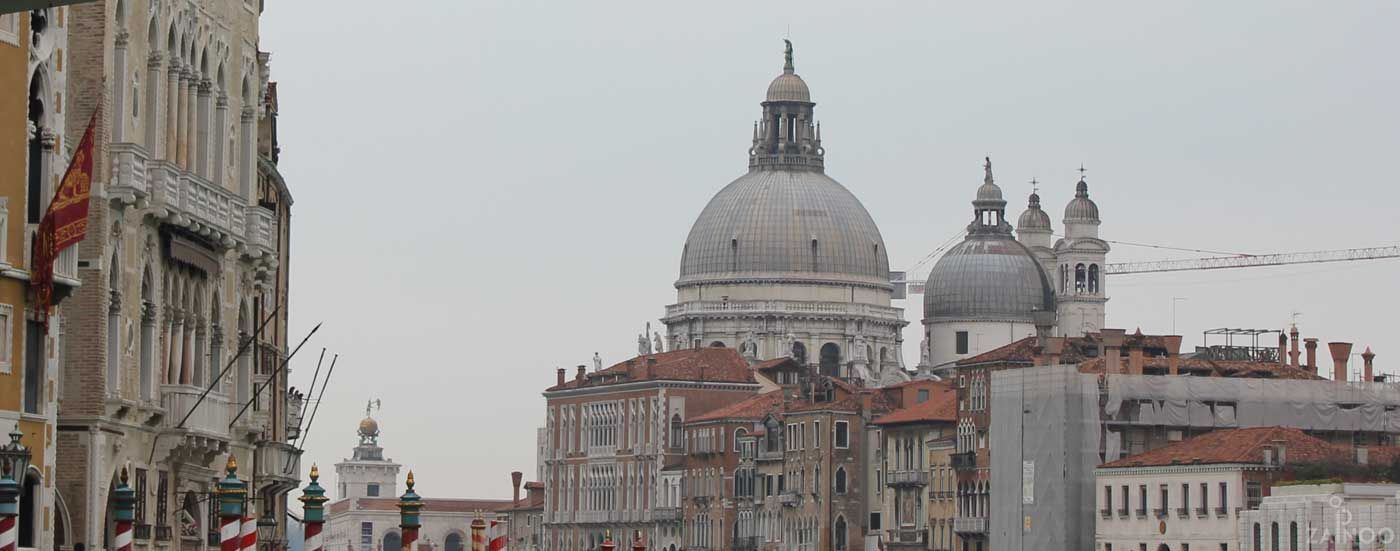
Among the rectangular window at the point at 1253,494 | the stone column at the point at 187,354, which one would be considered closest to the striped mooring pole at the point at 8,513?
the stone column at the point at 187,354

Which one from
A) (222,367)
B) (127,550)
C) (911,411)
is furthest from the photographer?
(911,411)

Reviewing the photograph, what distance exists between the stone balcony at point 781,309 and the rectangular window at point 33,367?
12944cm

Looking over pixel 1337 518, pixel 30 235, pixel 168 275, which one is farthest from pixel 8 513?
pixel 1337 518

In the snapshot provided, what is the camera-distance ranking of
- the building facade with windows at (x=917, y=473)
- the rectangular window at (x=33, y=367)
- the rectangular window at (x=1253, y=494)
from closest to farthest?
the rectangular window at (x=33, y=367) → the rectangular window at (x=1253, y=494) → the building facade with windows at (x=917, y=473)

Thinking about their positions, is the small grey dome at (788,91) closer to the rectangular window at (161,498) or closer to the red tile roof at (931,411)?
the red tile roof at (931,411)

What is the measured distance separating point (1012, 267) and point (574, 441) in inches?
893

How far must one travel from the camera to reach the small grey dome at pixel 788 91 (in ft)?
558

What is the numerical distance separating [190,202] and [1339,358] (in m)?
76.6

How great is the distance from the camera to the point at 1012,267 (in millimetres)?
161875

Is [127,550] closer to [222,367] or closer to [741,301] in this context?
[222,367]

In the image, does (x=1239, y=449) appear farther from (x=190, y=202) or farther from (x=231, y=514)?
(x=231, y=514)

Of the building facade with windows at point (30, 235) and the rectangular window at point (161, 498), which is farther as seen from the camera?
the rectangular window at point (161, 498)

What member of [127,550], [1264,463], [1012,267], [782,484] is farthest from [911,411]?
[127,550]

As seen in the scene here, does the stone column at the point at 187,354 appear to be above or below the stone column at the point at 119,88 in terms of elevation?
below
